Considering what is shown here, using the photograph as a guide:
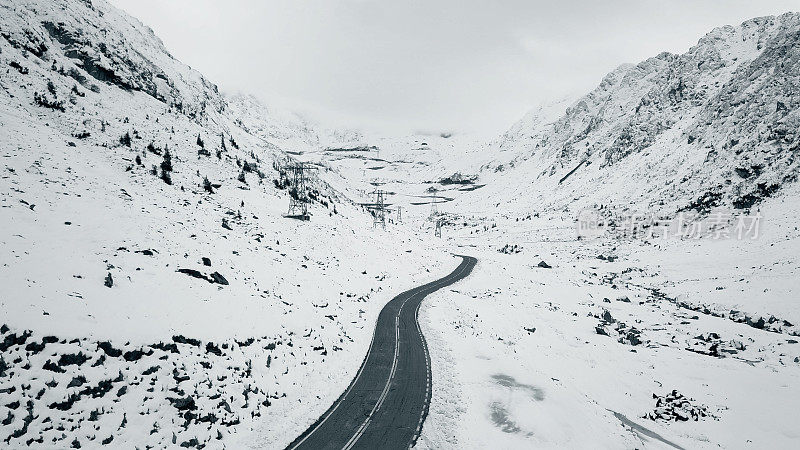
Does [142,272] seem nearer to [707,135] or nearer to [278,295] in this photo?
[278,295]

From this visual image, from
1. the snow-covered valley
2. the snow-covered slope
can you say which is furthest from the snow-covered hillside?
the snow-covered slope

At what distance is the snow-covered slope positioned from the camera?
1296 cm

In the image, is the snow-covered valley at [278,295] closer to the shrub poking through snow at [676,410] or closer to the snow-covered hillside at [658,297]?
the shrub poking through snow at [676,410]

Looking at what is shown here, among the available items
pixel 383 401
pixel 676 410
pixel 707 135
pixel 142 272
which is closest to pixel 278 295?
pixel 142 272

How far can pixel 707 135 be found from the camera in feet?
274

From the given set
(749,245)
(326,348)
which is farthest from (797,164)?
(326,348)

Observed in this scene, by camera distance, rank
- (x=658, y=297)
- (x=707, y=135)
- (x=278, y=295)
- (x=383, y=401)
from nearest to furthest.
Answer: (x=383, y=401)
(x=278, y=295)
(x=658, y=297)
(x=707, y=135)

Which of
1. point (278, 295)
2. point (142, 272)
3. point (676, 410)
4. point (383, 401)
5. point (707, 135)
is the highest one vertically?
point (707, 135)

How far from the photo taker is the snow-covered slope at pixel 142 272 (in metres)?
13.0

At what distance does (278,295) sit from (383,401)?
13.1 m

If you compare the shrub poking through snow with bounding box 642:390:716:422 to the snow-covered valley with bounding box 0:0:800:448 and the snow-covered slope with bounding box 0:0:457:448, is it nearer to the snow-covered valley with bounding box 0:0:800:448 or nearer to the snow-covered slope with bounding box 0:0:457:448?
the snow-covered valley with bounding box 0:0:800:448

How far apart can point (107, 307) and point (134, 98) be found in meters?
39.8

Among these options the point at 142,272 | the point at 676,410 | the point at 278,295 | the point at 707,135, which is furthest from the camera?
the point at 707,135

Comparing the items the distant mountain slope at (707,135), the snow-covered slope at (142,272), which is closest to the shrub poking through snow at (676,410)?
the snow-covered slope at (142,272)
